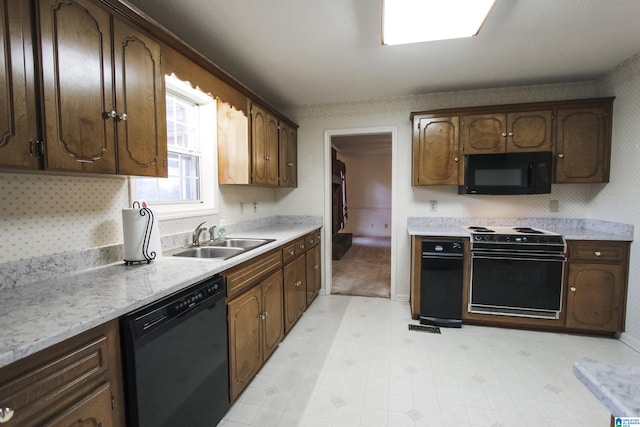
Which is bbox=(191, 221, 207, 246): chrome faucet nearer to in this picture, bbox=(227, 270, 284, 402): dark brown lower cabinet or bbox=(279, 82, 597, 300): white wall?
bbox=(227, 270, 284, 402): dark brown lower cabinet

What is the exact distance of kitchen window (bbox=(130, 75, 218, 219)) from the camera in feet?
7.16

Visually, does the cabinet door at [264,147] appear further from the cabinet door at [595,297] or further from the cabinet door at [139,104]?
the cabinet door at [595,297]

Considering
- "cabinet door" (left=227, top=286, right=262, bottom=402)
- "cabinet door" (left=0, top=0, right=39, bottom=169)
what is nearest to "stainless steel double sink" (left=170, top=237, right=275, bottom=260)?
"cabinet door" (left=227, top=286, right=262, bottom=402)

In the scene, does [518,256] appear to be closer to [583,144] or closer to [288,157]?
[583,144]

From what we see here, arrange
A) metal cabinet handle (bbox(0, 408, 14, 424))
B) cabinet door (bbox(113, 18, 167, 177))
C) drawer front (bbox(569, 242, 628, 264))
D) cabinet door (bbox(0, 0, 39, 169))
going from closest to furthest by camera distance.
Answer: metal cabinet handle (bbox(0, 408, 14, 424))
cabinet door (bbox(0, 0, 39, 169))
cabinet door (bbox(113, 18, 167, 177))
drawer front (bbox(569, 242, 628, 264))

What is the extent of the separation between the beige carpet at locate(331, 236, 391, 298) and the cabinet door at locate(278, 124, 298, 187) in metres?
1.58

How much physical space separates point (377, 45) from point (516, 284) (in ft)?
7.95

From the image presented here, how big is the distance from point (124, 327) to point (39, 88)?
3.03ft

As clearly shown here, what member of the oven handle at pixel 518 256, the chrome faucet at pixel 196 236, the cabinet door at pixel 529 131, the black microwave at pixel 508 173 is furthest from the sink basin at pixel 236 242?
the cabinet door at pixel 529 131

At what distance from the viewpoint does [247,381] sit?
6.35 feet

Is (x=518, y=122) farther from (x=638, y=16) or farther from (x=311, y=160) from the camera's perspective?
(x=311, y=160)

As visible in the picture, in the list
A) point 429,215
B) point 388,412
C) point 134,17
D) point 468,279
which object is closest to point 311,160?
point 429,215

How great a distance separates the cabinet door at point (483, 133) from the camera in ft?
9.56

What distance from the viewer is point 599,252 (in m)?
2.54
